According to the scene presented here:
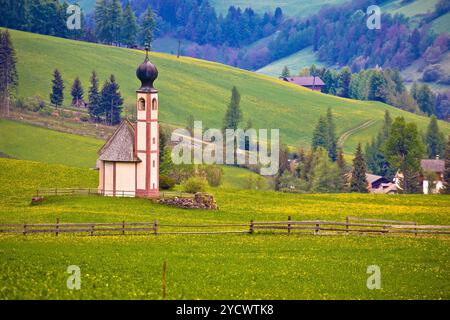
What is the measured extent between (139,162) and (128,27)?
120 metres

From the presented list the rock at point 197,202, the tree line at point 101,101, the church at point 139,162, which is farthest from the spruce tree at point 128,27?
the rock at point 197,202

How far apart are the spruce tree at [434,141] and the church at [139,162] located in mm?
86880

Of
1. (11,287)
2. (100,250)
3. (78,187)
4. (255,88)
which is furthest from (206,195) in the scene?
(255,88)

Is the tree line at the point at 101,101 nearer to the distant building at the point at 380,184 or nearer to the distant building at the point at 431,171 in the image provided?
the distant building at the point at 380,184

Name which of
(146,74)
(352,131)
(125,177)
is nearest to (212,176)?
(146,74)

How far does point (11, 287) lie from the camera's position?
32.0 metres

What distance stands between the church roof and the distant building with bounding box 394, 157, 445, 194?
50.8 metres

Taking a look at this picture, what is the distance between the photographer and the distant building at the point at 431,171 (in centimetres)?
11506

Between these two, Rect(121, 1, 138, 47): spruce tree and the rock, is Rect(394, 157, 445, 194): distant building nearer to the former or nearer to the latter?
the rock

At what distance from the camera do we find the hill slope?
155m

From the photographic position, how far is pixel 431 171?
11888 cm

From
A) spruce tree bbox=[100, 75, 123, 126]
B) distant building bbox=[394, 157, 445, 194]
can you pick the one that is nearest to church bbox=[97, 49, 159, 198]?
distant building bbox=[394, 157, 445, 194]
